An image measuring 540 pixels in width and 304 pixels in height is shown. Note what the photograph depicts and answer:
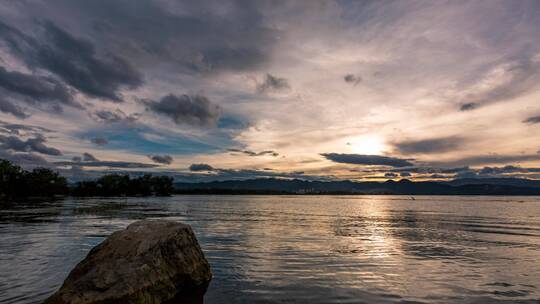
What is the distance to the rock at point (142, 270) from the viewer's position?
1121 centimetres

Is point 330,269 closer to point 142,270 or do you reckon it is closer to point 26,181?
point 142,270

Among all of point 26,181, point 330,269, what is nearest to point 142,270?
point 330,269

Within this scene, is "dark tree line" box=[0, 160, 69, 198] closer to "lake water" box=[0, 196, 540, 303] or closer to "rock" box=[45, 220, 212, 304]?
"lake water" box=[0, 196, 540, 303]

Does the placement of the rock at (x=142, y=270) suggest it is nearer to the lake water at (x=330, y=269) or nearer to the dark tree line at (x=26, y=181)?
the lake water at (x=330, y=269)

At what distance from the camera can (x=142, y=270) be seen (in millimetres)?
12367

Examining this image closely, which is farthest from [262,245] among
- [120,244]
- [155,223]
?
[120,244]

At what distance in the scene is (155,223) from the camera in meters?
15.5

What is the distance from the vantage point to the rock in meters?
11.2

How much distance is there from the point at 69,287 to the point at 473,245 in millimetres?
31729

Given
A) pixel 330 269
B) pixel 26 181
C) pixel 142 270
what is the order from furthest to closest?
pixel 26 181
pixel 330 269
pixel 142 270

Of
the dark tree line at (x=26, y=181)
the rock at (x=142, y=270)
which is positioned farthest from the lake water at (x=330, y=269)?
the dark tree line at (x=26, y=181)

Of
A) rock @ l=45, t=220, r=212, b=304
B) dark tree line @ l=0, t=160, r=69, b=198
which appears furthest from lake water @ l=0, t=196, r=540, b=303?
dark tree line @ l=0, t=160, r=69, b=198

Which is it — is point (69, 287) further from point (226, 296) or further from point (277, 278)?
point (277, 278)

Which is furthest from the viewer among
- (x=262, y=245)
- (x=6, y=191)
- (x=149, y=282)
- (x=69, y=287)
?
(x=6, y=191)
